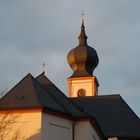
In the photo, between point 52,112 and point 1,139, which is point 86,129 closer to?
point 52,112

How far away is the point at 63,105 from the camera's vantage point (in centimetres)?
3038

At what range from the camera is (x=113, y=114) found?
137 ft

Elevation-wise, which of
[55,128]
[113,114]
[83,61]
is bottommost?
[55,128]

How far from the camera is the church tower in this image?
169 ft

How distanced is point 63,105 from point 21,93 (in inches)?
110

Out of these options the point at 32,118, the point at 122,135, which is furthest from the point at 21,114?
the point at 122,135

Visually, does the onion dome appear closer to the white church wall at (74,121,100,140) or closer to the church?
the church

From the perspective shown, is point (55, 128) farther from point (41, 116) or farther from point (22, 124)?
point (22, 124)

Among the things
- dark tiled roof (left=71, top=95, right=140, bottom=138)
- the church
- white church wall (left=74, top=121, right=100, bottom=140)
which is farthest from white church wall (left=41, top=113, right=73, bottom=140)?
dark tiled roof (left=71, top=95, right=140, bottom=138)

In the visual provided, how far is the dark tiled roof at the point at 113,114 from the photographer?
39.5m

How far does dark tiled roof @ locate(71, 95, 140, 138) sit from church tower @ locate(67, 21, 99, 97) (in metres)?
7.59

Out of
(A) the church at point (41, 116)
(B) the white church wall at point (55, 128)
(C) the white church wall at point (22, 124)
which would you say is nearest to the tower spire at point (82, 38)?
(A) the church at point (41, 116)

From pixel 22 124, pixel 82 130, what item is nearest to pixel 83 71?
pixel 82 130

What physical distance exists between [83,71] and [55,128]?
Result: 24597 millimetres
